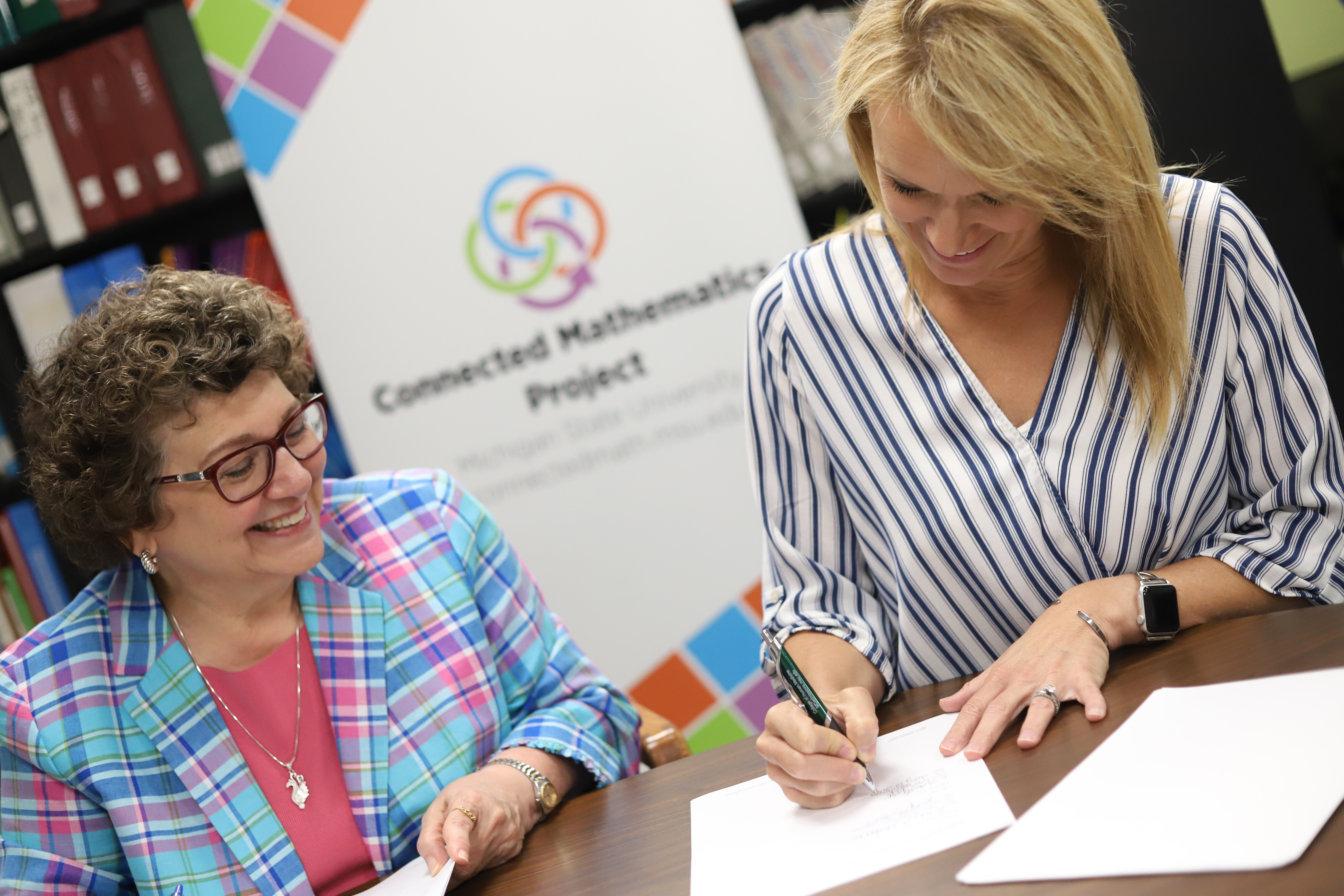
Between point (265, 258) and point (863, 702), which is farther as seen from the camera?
point (265, 258)

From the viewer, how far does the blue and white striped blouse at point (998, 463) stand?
4.02 feet

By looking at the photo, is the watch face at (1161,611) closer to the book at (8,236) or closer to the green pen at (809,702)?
the green pen at (809,702)

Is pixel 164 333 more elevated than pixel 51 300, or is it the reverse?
pixel 51 300

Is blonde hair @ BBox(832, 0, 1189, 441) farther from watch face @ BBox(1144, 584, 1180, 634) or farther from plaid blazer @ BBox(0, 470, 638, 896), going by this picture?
plaid blazer @ BBox(0, 470, 638, 896)

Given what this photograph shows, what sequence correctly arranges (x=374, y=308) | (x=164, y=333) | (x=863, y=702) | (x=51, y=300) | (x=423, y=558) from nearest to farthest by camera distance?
(x=863, y=702) < (x=164, y=333) < (x=423, y=558) < (x=374, y=308) < (x=51, y=300)

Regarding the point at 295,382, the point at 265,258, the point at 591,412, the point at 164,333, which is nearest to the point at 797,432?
the point at 295,382

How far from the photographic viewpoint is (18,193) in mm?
2934

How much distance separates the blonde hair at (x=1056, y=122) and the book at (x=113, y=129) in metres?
2.35

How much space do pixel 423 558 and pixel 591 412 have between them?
129 centimetres

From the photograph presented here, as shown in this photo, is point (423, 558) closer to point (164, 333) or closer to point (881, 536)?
point (164, 333)

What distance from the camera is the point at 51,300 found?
2.94 meters

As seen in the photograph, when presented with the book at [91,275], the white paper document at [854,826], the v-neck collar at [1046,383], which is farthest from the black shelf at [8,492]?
the v-neck collar at [1046,383]

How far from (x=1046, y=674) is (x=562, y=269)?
198 centimetres

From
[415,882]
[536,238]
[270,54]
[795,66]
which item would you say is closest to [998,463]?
[415,882]
